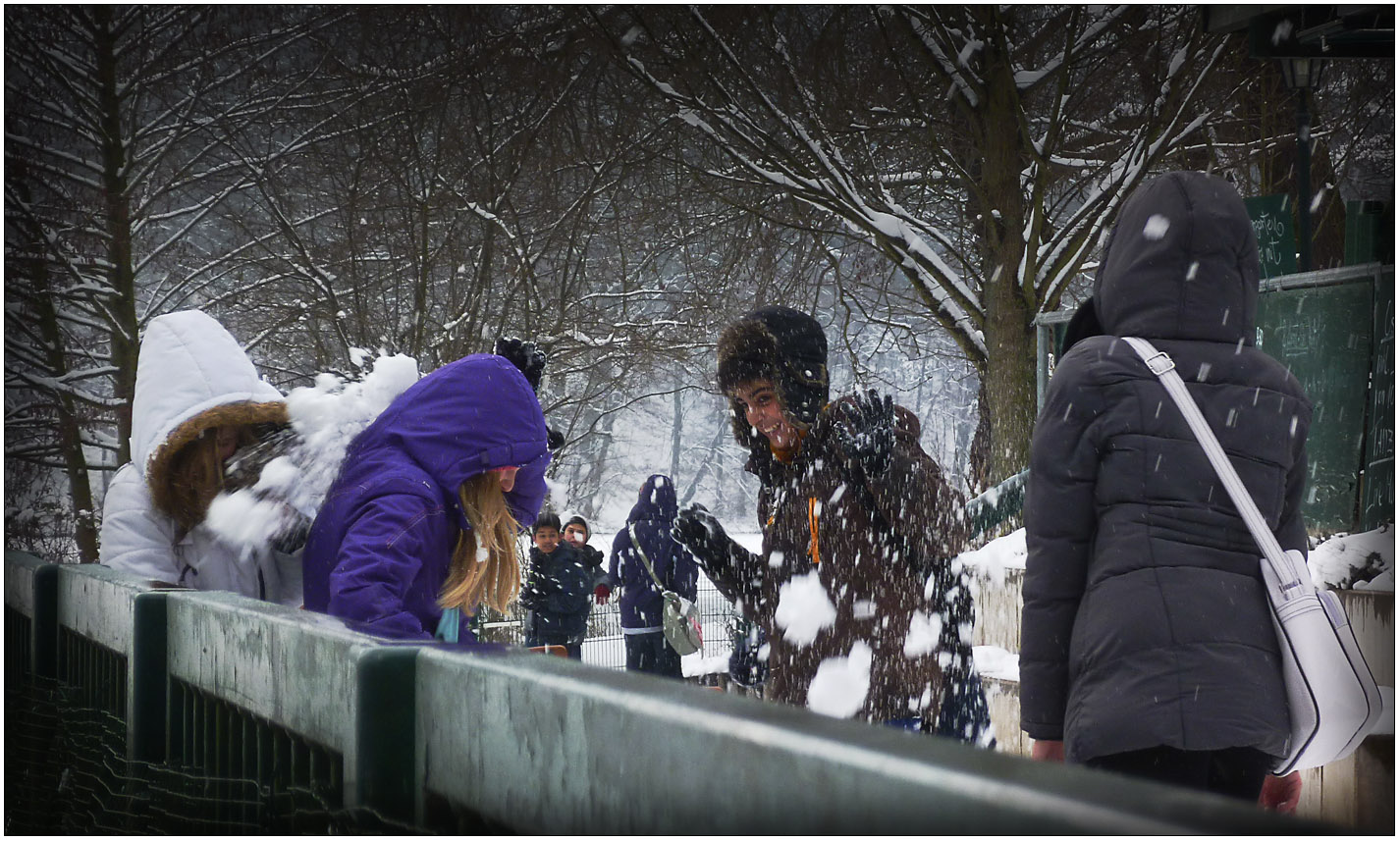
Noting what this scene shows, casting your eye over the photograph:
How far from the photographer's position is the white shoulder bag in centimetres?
239

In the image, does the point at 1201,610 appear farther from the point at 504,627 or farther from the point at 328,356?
the point at 504,627

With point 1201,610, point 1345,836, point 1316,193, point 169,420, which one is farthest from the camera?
point 1316,193

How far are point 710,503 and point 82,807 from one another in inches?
1647

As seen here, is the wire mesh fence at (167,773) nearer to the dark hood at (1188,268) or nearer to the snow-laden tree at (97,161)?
the dark hood at (1188,268)

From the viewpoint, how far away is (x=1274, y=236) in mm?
7246

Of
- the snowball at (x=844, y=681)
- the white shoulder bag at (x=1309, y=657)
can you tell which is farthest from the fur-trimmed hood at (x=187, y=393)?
the white shoulder bag at (x=1309, y=657)

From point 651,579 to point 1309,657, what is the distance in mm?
7784

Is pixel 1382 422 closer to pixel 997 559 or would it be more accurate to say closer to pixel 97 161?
pixel 997 559

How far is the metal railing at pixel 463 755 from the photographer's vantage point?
90 cm

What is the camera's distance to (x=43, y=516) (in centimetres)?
1016

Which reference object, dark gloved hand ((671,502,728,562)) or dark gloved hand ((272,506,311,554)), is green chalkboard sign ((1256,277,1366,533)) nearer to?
dark gloved hand ((671,502,728,562))

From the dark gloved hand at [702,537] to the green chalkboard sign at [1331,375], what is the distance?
333 centimetres

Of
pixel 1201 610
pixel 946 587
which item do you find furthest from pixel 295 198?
pixel 1201 610

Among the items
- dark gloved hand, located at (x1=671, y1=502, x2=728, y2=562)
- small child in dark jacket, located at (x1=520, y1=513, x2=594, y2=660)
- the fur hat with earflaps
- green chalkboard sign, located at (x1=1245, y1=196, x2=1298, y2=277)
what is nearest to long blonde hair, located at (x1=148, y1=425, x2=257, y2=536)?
dark gloved hand, located at (x1=671, y1=502, x2=728, y2=562)
